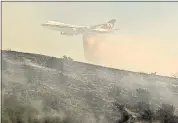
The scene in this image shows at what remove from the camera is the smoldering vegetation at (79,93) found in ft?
32.6

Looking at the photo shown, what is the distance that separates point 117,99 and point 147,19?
2178 millimetres

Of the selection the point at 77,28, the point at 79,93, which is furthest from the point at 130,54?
the point at 79,93

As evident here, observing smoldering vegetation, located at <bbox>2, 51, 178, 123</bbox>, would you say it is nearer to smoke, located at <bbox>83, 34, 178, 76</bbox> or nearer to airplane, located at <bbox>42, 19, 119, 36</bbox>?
smoke, located at <bbox>83, 34, 178, 76</bbox>

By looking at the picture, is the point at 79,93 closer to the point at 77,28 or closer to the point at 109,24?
the point at 77,28

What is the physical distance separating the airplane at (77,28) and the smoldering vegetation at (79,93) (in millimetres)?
737

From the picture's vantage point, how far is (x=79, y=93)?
10.1m

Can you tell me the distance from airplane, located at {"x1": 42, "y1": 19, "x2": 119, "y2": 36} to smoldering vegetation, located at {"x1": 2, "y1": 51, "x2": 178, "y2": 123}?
74cm

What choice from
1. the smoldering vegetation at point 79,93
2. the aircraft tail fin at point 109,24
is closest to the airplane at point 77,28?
the aircraft tail fin at point 109,24

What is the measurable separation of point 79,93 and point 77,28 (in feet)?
5.49

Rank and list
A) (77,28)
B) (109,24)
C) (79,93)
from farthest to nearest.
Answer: (77,28) → (109,24) → (79,93)

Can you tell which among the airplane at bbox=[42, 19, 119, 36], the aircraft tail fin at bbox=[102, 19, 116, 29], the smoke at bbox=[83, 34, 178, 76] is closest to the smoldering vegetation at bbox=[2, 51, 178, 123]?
the smoke at bbox=[83, 34, 178, 76]

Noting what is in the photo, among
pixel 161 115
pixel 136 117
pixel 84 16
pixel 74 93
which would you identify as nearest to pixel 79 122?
pixel 74 93

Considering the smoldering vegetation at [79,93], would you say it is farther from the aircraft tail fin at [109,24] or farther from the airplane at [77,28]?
the aircraft tail fin at [109,24]

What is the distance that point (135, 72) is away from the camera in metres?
10.3
